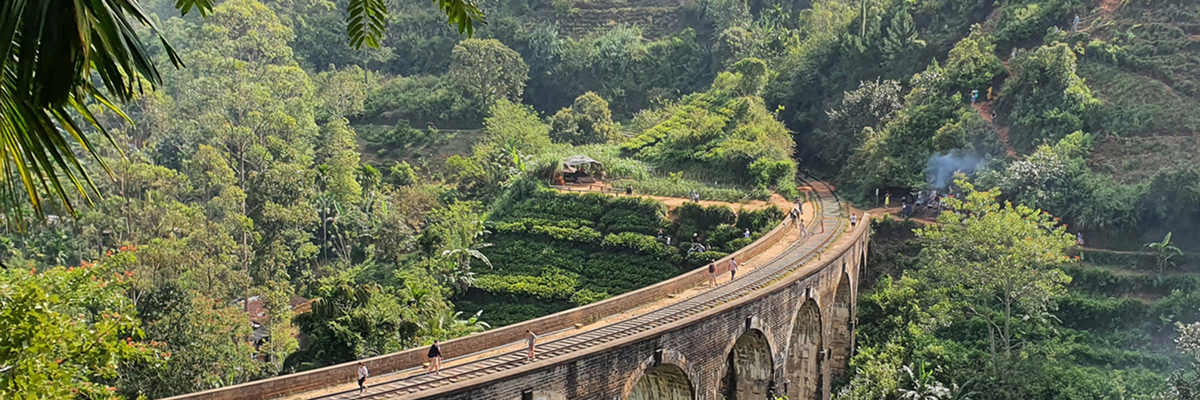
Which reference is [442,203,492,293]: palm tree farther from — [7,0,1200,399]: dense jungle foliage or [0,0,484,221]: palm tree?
[0,0,484,221]: palm tree

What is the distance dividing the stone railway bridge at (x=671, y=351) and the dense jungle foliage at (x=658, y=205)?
249 cm

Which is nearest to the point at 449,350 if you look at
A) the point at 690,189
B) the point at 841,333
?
the point at 841,333

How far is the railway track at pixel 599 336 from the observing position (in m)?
16.8

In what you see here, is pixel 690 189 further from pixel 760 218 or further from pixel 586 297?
pixel 586 297

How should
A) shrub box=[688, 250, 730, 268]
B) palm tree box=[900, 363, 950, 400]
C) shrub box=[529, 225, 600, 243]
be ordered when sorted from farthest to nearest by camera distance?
shrub box=[529, 225, 600, 243] → shrub box=[688, 250, 730, 268] → palm tree box=[900, 363, 950, 400]

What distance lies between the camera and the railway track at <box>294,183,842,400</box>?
16.8 metres

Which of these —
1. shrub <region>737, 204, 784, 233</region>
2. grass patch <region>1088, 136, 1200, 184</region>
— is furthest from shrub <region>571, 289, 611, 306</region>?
grass patch <region>1088, 136, 1200, 184</region>

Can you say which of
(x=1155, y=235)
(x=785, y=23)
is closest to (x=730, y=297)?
(x=1155, y=235)

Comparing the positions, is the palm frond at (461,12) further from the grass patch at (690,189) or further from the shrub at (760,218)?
the grass patch at (690,189)

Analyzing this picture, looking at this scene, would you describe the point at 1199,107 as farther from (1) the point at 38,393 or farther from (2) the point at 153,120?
(2) the point at 153,120

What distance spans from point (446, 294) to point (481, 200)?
12.4 meters

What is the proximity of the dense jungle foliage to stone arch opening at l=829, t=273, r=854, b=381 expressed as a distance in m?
0.45

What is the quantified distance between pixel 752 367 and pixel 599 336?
5.99 meters

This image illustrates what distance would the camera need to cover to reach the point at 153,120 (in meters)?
54.4
